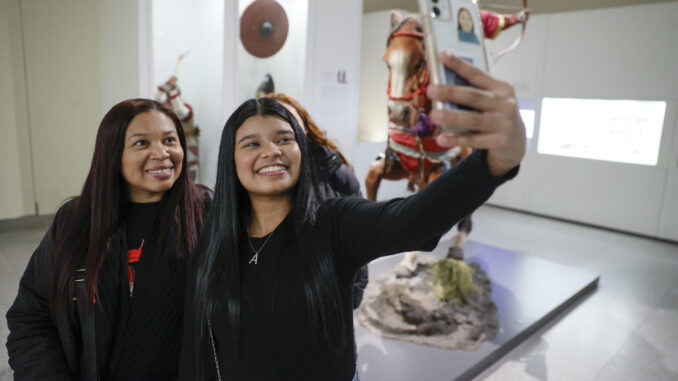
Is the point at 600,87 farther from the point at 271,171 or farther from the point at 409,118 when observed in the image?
Result: the point at 271,171

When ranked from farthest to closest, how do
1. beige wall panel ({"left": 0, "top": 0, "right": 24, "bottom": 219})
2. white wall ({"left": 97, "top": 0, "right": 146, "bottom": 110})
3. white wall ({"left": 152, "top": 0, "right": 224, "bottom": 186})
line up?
beige wall panel ({"left": 0, "top": 0, "right": 24, "bottom": 219}) < white wall ({"left": 152, "top": 0, "right": 224, "bottom": 186}) < white wall ({"left": 97, "top": 0, "right": 146, "bottom": 110})

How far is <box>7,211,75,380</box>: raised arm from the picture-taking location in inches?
59.4

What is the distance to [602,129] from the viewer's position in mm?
7453

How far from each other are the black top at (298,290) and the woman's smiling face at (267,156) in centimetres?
13

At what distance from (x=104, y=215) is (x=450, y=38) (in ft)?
4.36

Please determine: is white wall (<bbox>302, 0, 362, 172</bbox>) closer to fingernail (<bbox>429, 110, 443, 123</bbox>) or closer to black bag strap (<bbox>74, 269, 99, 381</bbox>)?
black bag strap (<bbox>74, 269, 99, 381</bbox>)

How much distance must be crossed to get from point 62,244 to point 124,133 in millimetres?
444

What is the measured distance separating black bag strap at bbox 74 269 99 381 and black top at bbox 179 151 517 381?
39 cm

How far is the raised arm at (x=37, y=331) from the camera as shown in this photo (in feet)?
4.95

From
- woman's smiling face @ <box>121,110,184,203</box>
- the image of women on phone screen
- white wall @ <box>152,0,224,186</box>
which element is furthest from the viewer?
white wall @ <box>152,0,224,186</box>

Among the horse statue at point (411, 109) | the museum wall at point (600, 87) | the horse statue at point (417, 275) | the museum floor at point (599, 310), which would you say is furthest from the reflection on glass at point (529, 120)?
the horse statue at point (411, 109)

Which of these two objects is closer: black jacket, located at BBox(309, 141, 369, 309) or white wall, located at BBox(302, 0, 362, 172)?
black jacket, located at BBox(309, 141, 369, 309)

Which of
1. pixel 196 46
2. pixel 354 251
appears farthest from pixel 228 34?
pixel 354 251

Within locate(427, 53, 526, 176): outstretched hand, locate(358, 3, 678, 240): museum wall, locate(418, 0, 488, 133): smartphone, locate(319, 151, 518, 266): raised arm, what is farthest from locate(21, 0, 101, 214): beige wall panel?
locate(427, 53, 526, 176): outstretched hand
